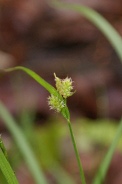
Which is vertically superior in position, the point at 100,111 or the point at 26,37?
the point at 26,37

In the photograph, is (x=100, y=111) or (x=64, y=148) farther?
(x=100, y=111)

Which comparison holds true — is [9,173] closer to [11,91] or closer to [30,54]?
[11,91]

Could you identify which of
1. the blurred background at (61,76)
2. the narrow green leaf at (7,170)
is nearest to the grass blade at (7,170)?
the narrow green leaf at (7,170)

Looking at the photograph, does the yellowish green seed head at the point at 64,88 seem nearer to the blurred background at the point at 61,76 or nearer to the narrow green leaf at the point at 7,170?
the narrow green leaf at the point at 7,170

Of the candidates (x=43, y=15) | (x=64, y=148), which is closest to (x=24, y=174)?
(x=64, y=148)

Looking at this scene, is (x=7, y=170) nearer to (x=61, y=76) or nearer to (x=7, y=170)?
(x=7, y=170)

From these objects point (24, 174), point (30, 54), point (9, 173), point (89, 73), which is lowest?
point (9, 173)
